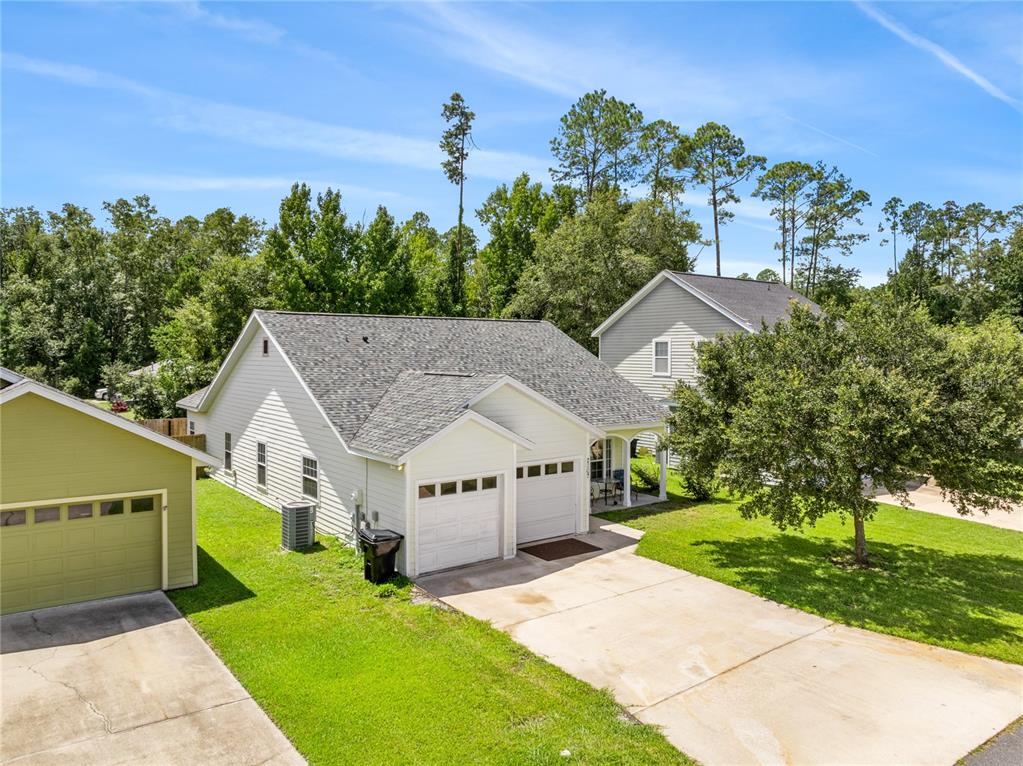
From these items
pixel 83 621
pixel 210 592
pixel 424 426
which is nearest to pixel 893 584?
pixel 424 426

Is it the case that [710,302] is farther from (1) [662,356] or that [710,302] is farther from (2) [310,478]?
(2) [310,478]

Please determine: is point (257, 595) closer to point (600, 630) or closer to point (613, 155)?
point (600, 630)

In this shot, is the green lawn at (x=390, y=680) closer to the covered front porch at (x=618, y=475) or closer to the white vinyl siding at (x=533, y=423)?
the white vinyl siding at (x=533, y=423)

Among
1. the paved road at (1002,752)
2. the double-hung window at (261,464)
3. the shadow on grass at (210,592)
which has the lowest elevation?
the paved road at (1002,752)

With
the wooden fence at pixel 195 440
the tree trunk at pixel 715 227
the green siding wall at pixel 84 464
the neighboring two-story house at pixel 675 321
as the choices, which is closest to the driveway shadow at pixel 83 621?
the green siding wall at pixel 84 464

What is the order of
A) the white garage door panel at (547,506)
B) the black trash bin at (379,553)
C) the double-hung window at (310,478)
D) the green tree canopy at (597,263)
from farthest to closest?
the green tree canopy at (597,263), the double-hung window at (310,478), the white garage door panel at (547,506), the black trash bin at (379,553)

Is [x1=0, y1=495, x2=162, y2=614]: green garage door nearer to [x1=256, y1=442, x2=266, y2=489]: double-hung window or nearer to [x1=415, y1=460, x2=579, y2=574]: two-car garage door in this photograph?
[x1=415, y1=460, x2=579, y2=574]: two-car garage door

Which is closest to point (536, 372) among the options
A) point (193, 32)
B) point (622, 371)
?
point (622, 371)

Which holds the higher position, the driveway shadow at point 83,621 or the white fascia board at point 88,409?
the white fascia board at point 88,409
